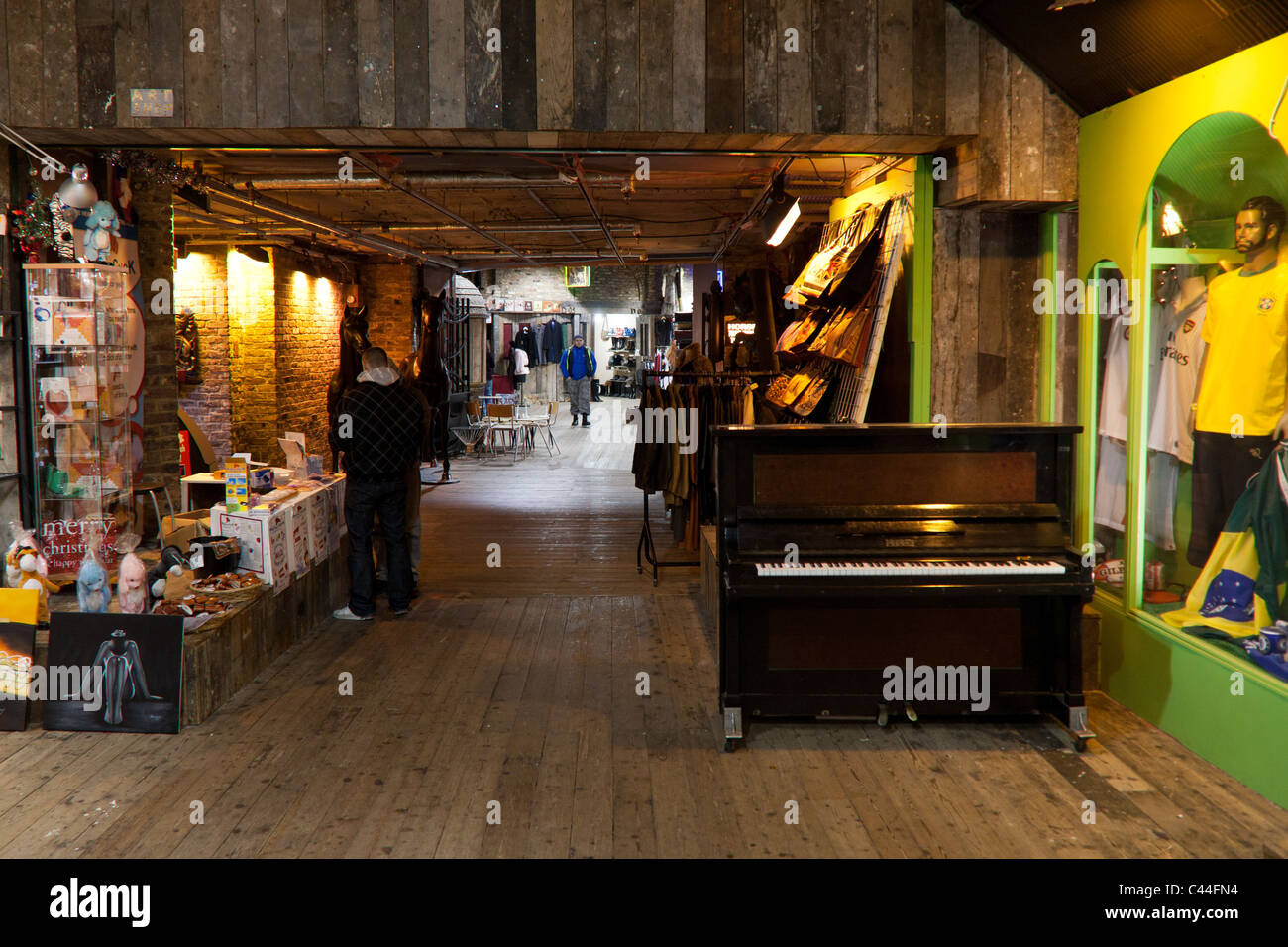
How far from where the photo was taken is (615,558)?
8031 mm

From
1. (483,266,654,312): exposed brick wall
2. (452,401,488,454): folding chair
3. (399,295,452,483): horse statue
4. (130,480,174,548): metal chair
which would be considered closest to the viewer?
(130,480,174,548): metal chair

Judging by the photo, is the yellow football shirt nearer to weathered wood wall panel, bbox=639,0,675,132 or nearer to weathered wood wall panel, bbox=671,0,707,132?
weathered wood wall panel, bbox=671,0,707,132

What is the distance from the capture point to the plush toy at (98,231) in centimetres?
544

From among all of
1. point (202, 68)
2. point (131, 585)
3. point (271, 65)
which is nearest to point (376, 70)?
point (271, 65)

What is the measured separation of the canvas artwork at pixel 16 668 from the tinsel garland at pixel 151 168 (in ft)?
9.56

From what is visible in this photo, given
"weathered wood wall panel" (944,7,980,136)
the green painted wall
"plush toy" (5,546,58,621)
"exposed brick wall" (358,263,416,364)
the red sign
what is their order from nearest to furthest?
the green painted wall < "plush toy" (5,546,58,621) < "weathered wood wall panel" (944,7,980,136) < the red sign < "exposed brick wall" (358,263,416,364)

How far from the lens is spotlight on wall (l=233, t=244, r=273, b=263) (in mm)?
10828

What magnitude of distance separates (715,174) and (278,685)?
4745 millimetres

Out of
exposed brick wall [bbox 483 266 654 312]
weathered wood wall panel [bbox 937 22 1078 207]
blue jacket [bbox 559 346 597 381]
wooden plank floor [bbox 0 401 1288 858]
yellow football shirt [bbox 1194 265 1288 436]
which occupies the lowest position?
wooden plank floor [bbox 0 401 1288 858]

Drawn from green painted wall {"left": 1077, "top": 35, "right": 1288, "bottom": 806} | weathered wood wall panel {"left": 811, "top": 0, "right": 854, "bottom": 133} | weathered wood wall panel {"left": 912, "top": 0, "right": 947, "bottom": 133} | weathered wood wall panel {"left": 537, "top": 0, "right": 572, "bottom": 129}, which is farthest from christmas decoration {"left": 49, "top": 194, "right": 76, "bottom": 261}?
green painted wall {"left": 1077, "top": 35, "right": 1288, "bottom": 806}

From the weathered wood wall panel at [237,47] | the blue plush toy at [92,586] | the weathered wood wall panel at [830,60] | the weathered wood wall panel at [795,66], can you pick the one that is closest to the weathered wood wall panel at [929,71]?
the weathered wood wall panel at [830,60]

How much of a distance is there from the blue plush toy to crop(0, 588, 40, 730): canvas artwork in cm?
21

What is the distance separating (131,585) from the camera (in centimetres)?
436
